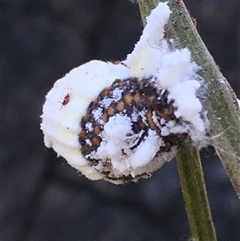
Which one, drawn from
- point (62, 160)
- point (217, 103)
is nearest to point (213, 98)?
point (217, 103)

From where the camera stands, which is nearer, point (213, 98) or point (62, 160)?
point (213, 98)

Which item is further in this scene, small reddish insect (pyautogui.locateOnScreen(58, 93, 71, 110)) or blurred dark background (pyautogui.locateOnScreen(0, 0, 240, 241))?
blurred dark background (pyautogui.locateOnScreen(0, 0, 240, 241))

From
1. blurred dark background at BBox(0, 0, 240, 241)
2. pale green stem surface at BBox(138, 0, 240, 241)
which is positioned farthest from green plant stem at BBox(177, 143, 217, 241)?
blurred dark background at BBox(0, 0, 240, 241)

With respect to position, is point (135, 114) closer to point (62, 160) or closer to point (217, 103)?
point (217, 103)

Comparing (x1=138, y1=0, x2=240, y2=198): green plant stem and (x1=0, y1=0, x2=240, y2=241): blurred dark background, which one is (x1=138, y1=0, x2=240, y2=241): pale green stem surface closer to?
(x1=138, y1=0, x2=240, y2=198): green plant stem

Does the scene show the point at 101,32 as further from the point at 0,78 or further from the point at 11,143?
the point at 11,143

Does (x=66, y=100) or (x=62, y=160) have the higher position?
(x=62, y=160)

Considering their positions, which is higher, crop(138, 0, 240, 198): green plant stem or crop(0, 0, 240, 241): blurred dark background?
crop(0, 0, 240, 241): blurred dark background
